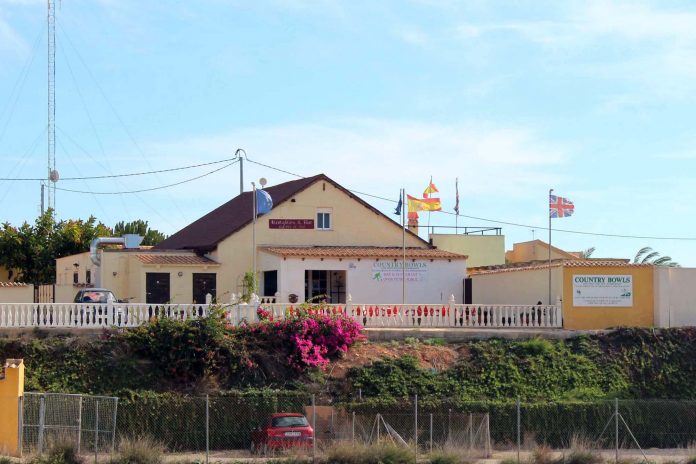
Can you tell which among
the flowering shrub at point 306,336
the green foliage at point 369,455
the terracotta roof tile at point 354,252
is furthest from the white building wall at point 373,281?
the green foliage at point 369,455

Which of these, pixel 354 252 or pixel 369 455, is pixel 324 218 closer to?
pixel 354 252

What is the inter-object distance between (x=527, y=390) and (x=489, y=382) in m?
1.11

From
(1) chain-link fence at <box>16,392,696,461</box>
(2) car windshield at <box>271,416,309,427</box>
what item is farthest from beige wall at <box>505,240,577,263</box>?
(2) car windshield at <box>271,416,309,427</box>

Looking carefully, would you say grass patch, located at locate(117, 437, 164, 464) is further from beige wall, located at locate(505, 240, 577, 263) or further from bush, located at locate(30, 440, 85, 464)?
beige wall, located at locate(505, 240, 577, 263)

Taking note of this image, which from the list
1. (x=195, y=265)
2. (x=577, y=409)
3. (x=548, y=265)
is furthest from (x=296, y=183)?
(x=577, y=409)

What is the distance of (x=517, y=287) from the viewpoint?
38.3 metres

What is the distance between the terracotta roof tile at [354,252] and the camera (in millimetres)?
40156

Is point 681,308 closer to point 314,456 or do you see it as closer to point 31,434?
point 314,456

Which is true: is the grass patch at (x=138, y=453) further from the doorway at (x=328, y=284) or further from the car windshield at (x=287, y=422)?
the doorway at (x=328, y=284)

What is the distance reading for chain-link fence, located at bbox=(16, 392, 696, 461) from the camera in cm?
2558

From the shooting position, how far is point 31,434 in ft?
83.6

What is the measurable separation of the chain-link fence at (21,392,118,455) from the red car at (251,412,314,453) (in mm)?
3505

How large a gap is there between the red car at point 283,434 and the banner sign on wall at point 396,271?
49.2ft

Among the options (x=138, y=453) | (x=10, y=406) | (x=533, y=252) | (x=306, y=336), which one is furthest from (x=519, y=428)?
(x=533, y=252)
